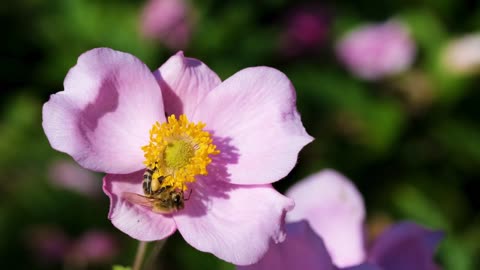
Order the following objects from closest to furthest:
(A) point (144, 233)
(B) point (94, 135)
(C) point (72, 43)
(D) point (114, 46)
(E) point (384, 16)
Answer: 1. (A) point (144, 233)
2. (B) point (94, 135)
3. (D) point (114, 46)
4. (C) point (72, 43)
5. (E) point (384, 16)

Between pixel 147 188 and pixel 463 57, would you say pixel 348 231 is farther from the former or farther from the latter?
pixel 463 57

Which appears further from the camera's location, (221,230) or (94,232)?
(94,232)

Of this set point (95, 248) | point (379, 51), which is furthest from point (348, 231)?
point (379, 51)

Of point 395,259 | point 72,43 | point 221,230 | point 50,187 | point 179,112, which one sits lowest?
point 50,187

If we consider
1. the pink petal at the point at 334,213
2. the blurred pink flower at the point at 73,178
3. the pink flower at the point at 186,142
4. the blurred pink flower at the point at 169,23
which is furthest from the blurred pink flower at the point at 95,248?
the pink flower at the point at 186,142

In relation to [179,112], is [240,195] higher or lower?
lower

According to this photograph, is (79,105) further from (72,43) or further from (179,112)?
(72,43)

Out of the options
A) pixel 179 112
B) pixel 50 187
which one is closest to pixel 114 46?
pixel 50 187
